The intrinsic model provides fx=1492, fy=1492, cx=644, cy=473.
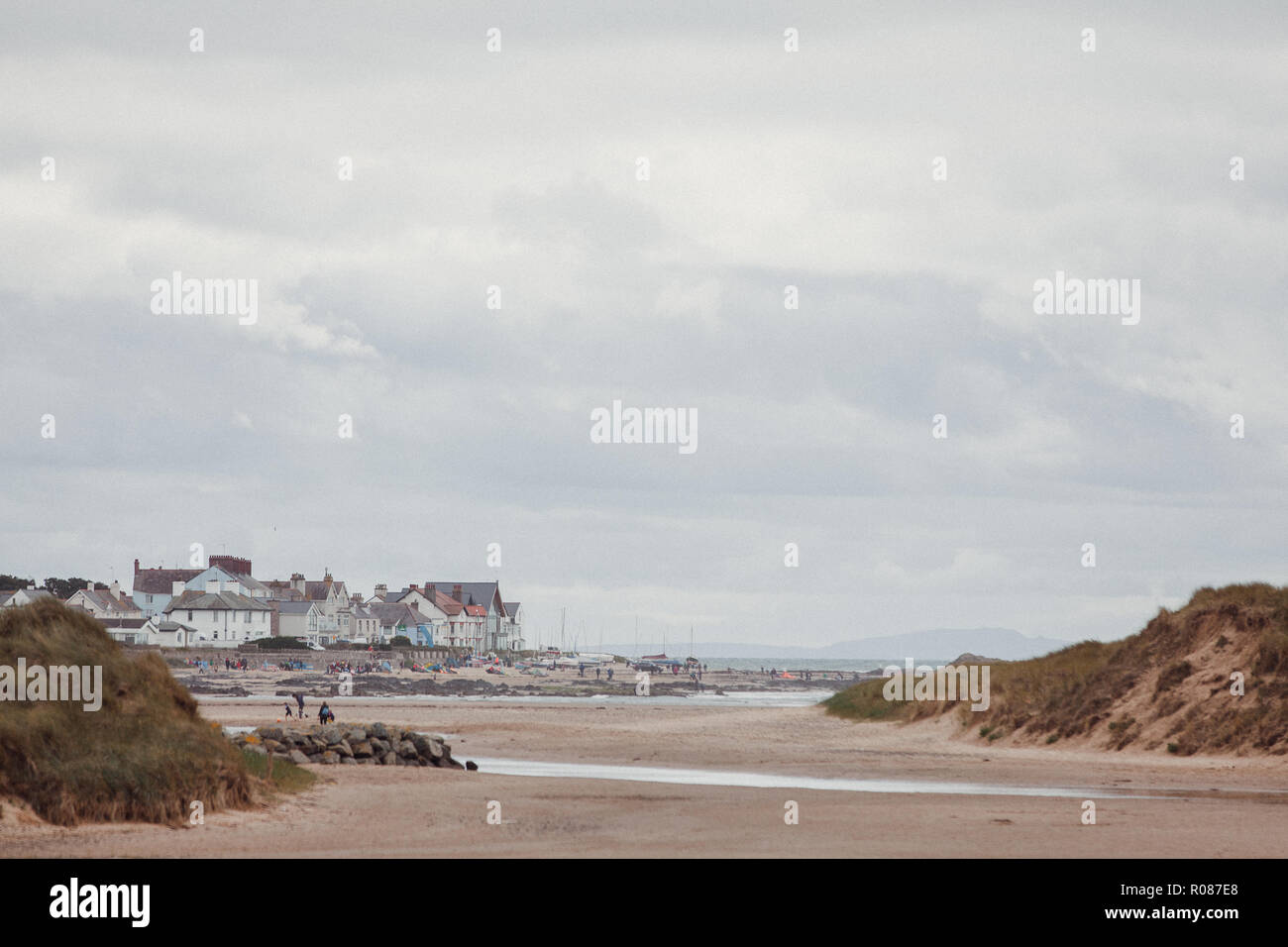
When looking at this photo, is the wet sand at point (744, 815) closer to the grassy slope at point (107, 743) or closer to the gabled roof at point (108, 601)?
the grassy slope at point (107, 743)

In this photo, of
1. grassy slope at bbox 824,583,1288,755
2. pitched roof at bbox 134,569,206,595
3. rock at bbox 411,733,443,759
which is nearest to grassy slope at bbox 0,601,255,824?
rock at bbox 411,733,443,759

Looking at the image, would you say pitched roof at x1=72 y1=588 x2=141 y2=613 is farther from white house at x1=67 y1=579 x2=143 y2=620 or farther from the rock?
the rock

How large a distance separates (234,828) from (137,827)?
1.43 meters

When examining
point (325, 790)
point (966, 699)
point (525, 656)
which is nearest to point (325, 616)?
point (525, 656)

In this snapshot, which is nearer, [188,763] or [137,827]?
[137,827]

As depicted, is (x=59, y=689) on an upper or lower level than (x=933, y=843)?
upper

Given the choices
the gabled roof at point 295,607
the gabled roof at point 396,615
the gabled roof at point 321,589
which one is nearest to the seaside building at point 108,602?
the gabled roof at point 295,607

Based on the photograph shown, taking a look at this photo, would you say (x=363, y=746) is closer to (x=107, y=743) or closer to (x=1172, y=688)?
(x=107, y=743)

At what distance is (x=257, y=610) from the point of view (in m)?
146

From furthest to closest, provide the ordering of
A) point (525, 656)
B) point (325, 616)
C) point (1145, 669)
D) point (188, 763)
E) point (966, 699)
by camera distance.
Result: 1. point (525, 656)
2. point (325, 616)
3. point (966, 699)
4. point (1145, 669)
5. point (188, 763)
